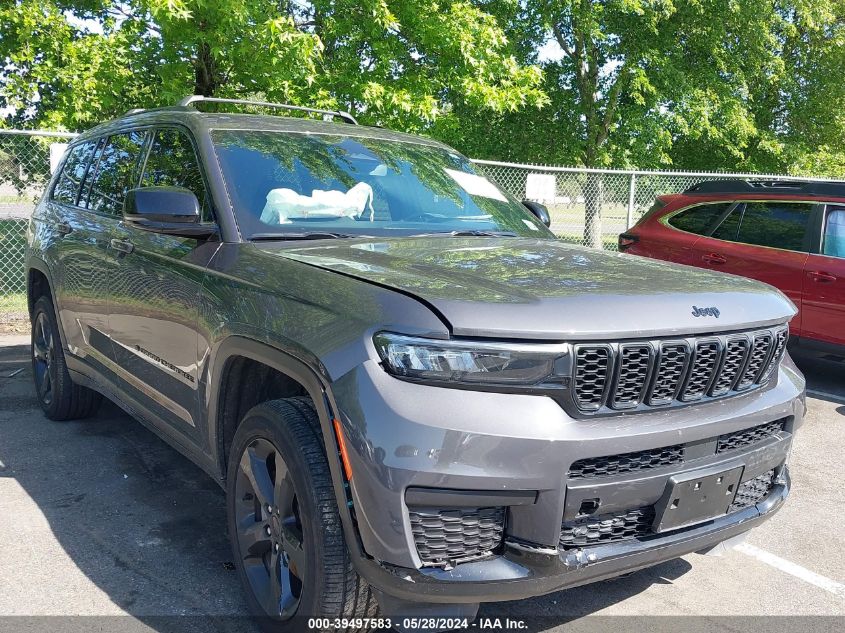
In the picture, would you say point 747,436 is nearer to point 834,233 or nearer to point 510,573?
point 510,573

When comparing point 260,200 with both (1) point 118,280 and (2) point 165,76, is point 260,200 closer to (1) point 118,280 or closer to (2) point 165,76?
(1) point 118,280

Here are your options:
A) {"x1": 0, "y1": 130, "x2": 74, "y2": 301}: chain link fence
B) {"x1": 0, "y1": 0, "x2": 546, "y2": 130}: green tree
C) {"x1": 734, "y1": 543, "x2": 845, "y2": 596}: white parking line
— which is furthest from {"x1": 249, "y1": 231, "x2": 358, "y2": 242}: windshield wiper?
{"x1": 0, "y1": 130, "x2": 74, "y2": 301}: chain link fence

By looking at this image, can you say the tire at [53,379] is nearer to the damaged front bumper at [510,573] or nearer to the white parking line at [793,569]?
the damaged front bumper at [510,573]

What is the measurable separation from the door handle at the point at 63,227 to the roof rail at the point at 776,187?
583 centimetres

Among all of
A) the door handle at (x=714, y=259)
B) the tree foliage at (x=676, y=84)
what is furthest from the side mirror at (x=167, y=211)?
the tree foliage at (x=676, y=84)

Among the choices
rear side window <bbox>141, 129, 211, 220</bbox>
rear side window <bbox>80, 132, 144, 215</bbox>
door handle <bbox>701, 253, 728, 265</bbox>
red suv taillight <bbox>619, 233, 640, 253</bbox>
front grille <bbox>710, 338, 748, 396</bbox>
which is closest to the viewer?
front grille <bbox>710, 338, 748, 396</bbox>

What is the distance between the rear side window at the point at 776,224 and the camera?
6953 mm

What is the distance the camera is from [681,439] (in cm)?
240

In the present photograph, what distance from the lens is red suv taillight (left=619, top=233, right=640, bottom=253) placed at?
8086mm

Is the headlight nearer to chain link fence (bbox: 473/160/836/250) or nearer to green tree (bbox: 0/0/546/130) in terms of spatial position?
green tree (bbox: 0/0/546/130)

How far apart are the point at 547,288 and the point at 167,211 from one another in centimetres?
154

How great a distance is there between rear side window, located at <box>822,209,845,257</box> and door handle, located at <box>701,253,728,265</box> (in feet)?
2.76

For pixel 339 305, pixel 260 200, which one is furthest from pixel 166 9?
pixel 339 305

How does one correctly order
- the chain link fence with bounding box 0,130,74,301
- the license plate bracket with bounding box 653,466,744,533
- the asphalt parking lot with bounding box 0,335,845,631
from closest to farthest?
the license plate bracket with bounding box 653,466,744,533 → the asphalt parking lot with bounding box 0,335,845,631 → the chain link fence with bounding box 0,130,74,301
